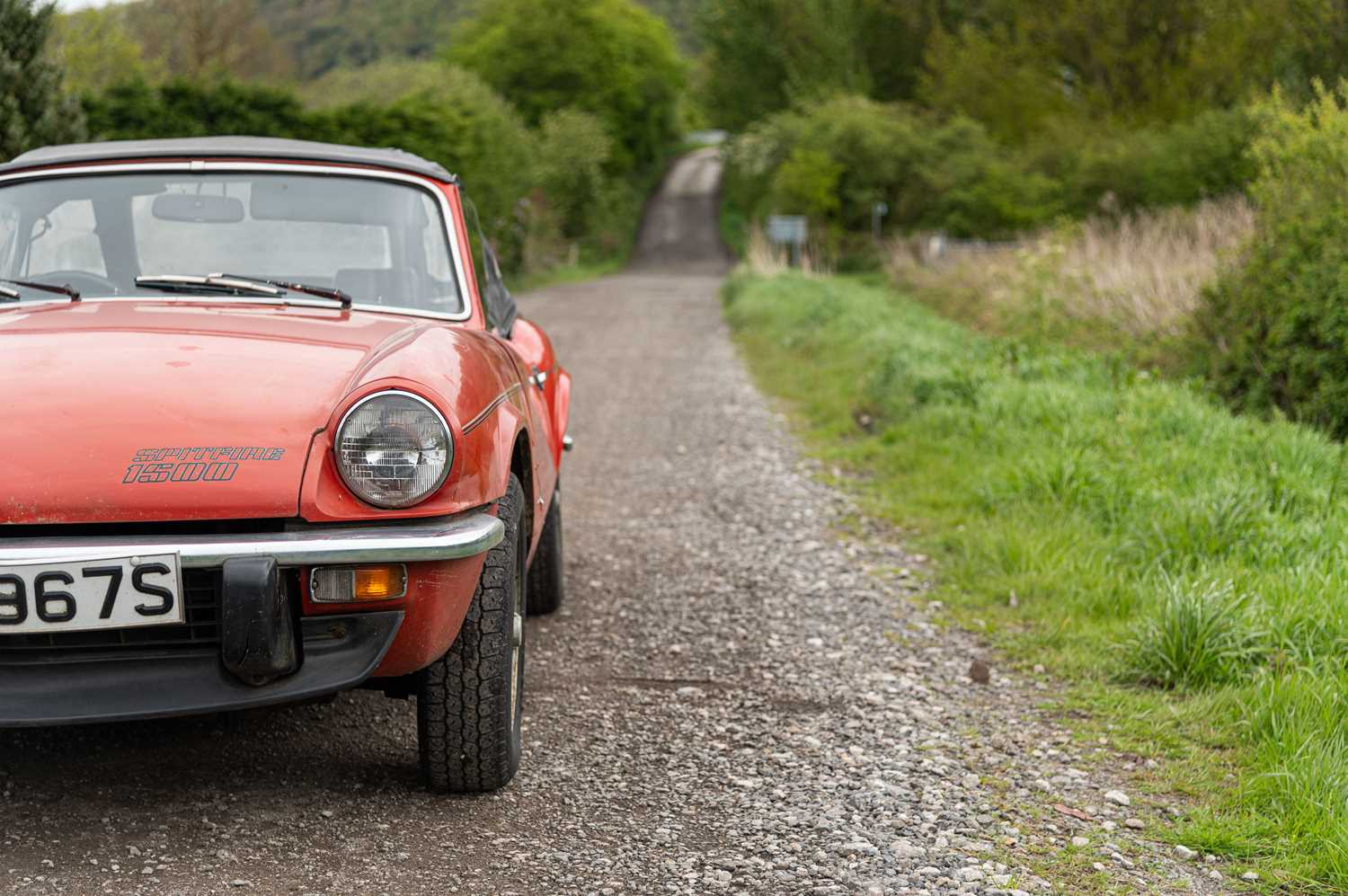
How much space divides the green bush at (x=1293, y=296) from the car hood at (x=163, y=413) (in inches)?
249

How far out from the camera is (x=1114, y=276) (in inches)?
465

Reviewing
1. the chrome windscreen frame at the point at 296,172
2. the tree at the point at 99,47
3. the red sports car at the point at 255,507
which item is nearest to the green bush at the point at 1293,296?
the chrome windscreen frame at the point at 296,172

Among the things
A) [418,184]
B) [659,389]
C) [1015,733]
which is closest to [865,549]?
[1015,733]

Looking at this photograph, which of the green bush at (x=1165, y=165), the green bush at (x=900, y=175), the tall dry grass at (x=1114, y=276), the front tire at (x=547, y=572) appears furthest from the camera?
the green bush at (x=900, y=175)

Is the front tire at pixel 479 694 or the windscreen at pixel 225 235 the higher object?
the windscreen at pixel 225 235

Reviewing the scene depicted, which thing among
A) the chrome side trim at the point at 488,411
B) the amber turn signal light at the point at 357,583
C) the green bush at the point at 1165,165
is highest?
the green bush at the point at 1165,165

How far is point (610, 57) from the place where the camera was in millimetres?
55938

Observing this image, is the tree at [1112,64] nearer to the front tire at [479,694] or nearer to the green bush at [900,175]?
the green bush at [900,175]

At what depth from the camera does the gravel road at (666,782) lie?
2.67 meters

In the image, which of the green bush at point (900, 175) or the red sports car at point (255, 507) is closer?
the red sports car at point (255, 507)

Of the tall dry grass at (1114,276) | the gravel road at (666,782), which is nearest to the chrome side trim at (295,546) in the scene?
the gravel road at (666,782)

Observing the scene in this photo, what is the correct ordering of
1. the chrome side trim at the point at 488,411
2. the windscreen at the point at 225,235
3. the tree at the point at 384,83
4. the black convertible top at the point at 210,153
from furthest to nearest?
the tree at the point at 384,83 < the black convertible top at the point at 210,153 < the windscreen at the point at 225,235 < the chrome side trim at the point at 488,411

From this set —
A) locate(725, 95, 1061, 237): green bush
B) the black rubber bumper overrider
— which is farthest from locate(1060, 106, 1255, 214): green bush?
the black rubber bumper overrider

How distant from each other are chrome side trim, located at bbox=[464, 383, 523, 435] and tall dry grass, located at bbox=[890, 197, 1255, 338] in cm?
721
